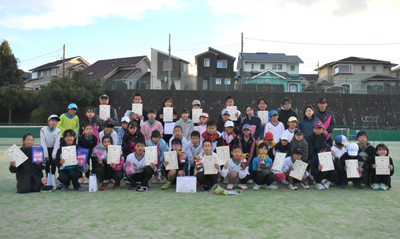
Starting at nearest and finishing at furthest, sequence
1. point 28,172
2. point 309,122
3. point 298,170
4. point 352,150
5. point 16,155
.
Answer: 1. point 16,155
2. point 28,172
3. point 298,170
4. point 352,150
5. point 309,122

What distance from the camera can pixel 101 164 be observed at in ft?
18.4

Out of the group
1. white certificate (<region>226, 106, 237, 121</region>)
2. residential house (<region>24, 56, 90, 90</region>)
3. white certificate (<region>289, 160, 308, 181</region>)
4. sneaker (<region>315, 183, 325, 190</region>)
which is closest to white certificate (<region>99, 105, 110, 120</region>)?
white certificate (<region>226, 106, 237, 121</region>)

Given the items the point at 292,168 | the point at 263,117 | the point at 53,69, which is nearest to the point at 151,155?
the point at 292,168

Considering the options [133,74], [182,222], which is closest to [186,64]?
[133,74]

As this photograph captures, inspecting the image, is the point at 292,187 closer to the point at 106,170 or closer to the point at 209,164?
the point at 209,164

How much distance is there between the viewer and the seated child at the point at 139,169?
5.51m

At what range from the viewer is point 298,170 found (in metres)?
5.56

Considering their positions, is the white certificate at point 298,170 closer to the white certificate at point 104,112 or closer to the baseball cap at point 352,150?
the baseball cap at point 352,150

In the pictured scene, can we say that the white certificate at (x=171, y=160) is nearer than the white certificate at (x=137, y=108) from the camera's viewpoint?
Yes

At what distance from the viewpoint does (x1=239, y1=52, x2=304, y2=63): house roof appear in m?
41.4

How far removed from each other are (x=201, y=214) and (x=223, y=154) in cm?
182

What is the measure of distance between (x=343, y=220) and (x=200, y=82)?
22787mm

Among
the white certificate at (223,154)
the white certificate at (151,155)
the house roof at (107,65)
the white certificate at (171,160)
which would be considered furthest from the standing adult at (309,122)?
the house roof at (107,65)

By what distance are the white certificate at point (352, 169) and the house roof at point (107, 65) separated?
34.6 m
